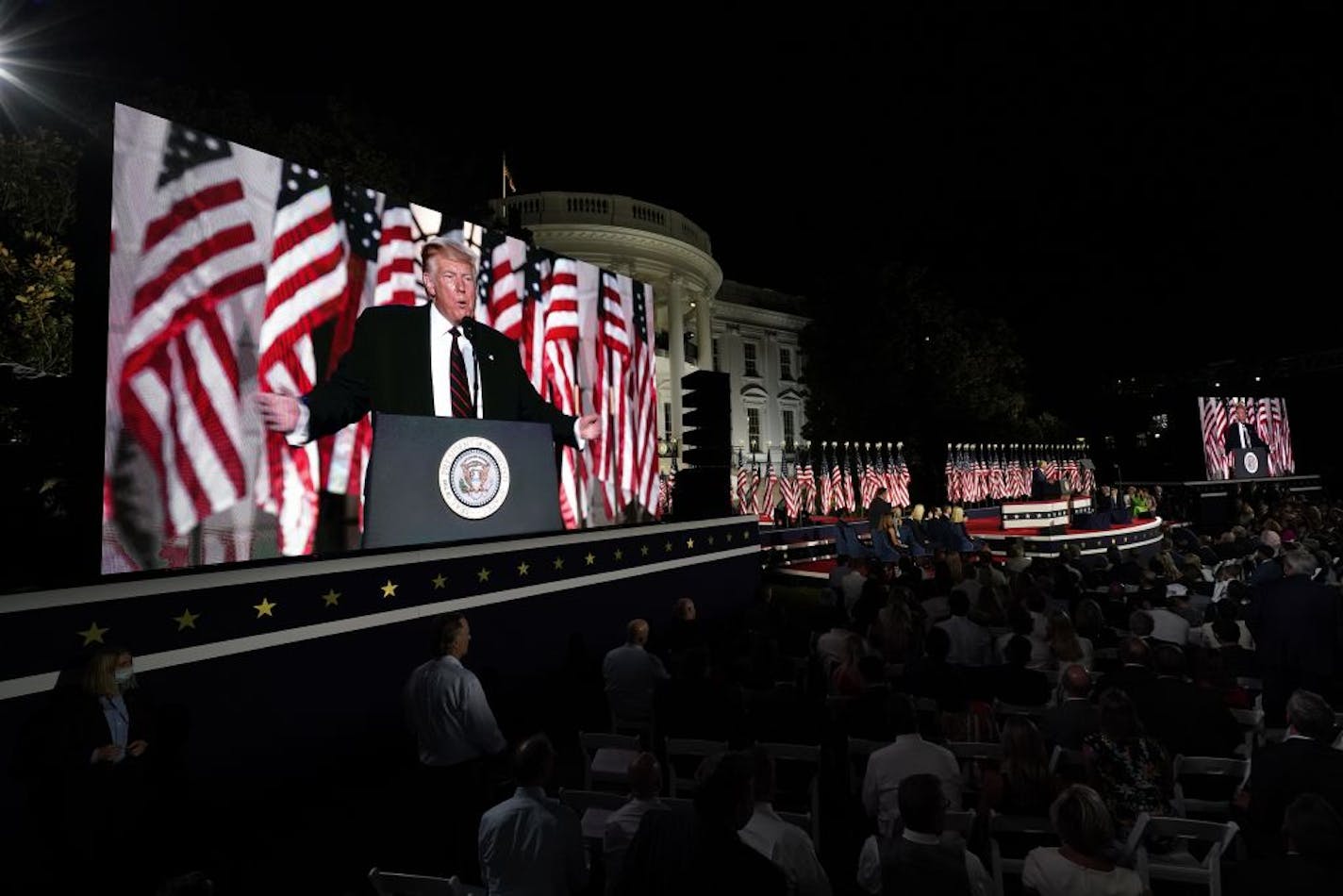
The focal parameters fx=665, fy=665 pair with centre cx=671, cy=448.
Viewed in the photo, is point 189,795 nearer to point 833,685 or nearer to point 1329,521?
point 833,685

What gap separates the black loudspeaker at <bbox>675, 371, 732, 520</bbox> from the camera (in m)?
12.0

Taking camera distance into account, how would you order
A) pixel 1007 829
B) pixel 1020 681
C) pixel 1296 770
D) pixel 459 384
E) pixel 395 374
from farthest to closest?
pixel 459 384
pixel 395 374
pixel 1020 681
pixel 1296 770
pixel 1007 829

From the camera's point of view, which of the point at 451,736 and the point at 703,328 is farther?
the point at 703,328

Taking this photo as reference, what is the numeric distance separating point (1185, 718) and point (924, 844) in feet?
10.8

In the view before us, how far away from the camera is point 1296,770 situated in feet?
12.8

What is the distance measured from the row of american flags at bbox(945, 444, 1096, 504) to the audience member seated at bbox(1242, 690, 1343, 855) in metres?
25.4

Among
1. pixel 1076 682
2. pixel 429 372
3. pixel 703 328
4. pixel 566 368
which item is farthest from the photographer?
pixel 703 328

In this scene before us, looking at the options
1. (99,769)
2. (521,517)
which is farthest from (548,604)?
(99,769)

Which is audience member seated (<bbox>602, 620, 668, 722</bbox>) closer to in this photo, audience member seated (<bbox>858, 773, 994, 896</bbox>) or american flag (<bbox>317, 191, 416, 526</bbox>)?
american flag (<bbox>317, 191, 416, 526</bbox>)

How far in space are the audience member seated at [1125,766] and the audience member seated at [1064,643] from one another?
87.4 inches

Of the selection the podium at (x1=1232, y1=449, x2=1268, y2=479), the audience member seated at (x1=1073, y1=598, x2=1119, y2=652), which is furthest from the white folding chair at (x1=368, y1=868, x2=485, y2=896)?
the podium at (x1=1232, y1=449, x2=1268, y2=479)

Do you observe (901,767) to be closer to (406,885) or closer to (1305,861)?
(1305,861)

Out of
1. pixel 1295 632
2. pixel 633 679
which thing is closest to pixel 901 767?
pixel 633 679

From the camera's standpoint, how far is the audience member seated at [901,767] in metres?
4.10
